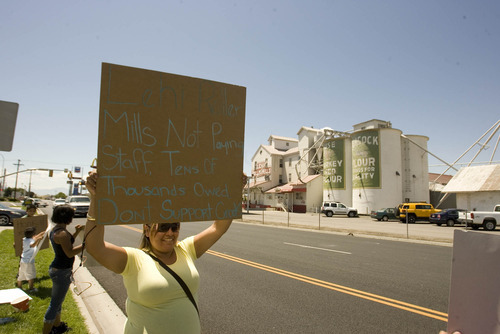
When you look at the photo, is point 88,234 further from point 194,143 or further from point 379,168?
point 379,168

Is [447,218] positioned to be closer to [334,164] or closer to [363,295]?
[334,164]

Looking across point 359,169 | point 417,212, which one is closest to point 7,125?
point 417,212

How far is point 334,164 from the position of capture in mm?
42500

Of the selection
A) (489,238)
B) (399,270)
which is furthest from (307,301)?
(489,238)

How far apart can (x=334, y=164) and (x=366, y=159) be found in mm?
5049

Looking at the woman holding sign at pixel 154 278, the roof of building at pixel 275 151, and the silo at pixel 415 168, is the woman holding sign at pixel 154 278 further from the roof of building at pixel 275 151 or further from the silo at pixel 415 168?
the roof of building at pixel 275 151

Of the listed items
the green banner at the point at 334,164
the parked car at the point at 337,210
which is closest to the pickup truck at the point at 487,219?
the parked car at the point at 337,210

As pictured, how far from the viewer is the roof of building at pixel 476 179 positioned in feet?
94.2

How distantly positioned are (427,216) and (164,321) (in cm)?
3375

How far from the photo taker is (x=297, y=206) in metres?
47.1

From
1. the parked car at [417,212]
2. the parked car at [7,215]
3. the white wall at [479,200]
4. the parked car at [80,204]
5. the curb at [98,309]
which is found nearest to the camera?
the curb at [98,309]

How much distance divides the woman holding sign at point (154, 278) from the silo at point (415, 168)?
41.4m

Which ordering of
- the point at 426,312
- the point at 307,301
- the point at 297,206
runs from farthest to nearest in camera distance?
the point at 297,206 → the point at 307,301 → the point at 426,312

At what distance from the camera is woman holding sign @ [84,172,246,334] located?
2182 mm
